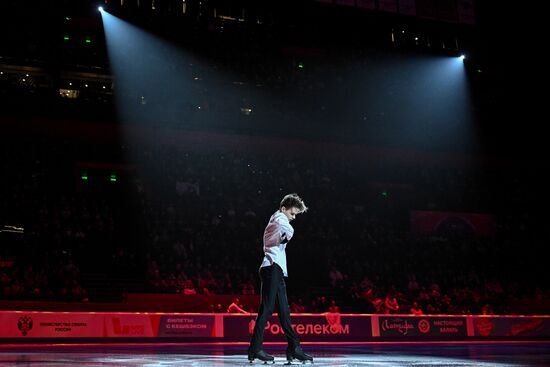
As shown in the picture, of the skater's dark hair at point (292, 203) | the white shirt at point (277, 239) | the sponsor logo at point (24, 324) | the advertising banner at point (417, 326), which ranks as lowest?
the advertising banner at point (417, 326)

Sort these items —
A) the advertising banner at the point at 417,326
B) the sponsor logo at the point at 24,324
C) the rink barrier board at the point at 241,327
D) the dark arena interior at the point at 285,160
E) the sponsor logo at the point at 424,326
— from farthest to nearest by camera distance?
the dark arena interior at the point at 285,160 < the sponsor logo at the point at 424,326 < the advertising banner at the point at 417,326 < the rink barrier board at the point at 241,327 < the sponsor logo at the point at 24,324

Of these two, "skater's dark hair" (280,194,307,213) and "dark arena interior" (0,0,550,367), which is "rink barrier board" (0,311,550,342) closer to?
"dark arena interior" (0,0,550,367)

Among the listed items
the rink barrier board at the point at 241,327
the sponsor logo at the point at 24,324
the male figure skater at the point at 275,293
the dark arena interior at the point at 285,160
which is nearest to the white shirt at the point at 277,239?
the male figure skater at the point at 275,293

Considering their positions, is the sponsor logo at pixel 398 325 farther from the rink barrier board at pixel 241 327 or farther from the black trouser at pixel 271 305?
the black trouser at pixel 271 305

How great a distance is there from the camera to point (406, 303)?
19125 millimetres

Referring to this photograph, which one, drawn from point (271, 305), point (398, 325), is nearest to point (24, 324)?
point (271, 305)

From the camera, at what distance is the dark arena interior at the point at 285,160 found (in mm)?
18078

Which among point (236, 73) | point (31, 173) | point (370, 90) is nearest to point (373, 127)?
point (370, 90)

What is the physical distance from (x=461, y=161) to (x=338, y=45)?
784 cm

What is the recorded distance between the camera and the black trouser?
6477 millimetres

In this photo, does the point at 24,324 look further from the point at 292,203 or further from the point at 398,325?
the point at 398,325

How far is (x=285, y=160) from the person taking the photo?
1011 inches

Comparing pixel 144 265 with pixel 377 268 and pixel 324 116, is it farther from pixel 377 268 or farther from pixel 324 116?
pixel 324 116

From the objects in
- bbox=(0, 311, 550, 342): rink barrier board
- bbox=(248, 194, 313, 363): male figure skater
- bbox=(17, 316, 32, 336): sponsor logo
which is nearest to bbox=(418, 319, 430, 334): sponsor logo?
bbox=(0, 311, 550, 342): rink barrier board
